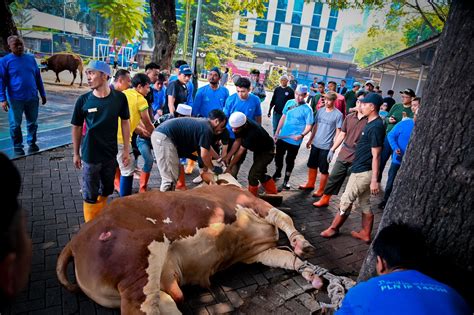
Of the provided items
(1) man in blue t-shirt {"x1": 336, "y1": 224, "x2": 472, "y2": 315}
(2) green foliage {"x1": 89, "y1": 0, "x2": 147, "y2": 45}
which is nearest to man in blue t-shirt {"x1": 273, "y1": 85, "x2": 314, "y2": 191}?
(1) man in blue t-shirt {"x1": 336, "y1": 224, "x2": 472, "y2": 315}

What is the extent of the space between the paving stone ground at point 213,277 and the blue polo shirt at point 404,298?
137cm

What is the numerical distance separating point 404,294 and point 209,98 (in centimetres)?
517

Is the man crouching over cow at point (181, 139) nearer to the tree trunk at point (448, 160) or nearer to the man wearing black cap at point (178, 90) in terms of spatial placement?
the man wearing black cap at point (178, 90)

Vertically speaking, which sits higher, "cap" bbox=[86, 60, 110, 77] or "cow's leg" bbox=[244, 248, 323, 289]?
"cap" bbox=[86, 60, 110, 77]

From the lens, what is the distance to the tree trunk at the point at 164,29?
31.3 feet

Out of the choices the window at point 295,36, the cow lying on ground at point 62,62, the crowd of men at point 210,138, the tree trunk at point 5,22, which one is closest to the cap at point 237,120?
the crowd of men at point 210,138

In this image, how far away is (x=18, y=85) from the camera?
5633 millimetres

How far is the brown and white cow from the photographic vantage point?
2.27m

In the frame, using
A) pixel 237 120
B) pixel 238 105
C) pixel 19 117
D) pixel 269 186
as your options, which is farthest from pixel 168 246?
pixel 19 117

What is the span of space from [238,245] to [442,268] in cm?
175

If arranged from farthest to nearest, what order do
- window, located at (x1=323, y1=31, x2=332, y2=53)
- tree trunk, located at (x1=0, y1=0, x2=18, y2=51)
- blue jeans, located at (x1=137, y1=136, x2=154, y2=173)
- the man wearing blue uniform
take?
1. window, located at (x1=323, y1=31, x2=332, y2=53)
2. tree trunk, located at (x1=0, y1=0, x2=18, y2=51)
3. the man wearing blue uniform
4. blue jeans, located at (x1=137, y1=136, x2=154, y2=173)

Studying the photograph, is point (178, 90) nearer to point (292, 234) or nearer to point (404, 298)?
point (292, 234)

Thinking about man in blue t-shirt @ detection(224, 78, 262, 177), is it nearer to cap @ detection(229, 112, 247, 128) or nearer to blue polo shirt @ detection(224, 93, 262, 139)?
blue polo shirt @ detection(224, 93, 262, 139)

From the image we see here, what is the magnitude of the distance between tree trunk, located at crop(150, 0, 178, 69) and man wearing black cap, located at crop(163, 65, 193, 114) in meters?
3.84
